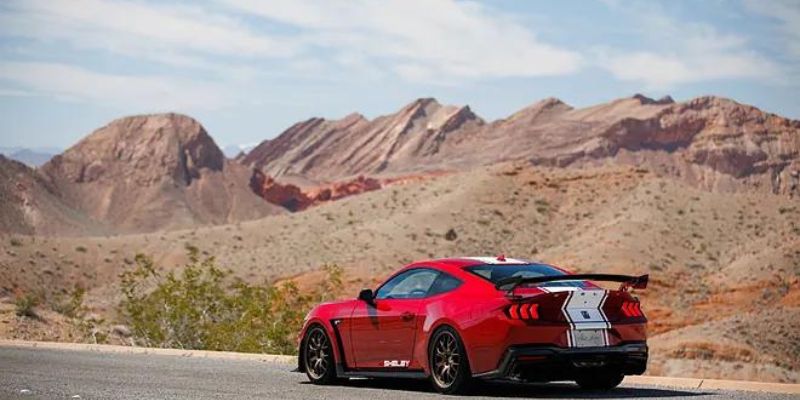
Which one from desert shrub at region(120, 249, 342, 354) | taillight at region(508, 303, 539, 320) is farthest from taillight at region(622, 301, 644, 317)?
desert shrub at region(120, 249, 342, 354)

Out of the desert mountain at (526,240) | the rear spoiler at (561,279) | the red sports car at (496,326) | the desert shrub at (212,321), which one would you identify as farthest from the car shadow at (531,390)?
the desert mountain at (526,240)

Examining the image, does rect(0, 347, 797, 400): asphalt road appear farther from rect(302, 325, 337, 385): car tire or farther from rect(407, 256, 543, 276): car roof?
rect(407, 256, 543, 276): car roof

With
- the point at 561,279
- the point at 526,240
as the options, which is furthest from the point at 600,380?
the point at 526,240

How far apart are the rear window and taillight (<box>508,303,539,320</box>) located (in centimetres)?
62

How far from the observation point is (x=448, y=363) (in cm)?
1157

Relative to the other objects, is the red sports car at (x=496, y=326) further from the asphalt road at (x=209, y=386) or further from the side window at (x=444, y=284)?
the asphalt road at (x=209, y=386)

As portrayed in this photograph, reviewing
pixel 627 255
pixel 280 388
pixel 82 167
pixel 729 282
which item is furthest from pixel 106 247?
pixel 280 388

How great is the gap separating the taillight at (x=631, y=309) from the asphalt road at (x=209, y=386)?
79cm

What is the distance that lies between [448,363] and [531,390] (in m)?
1.20

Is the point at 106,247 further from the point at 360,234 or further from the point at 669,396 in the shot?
the point at 669,396

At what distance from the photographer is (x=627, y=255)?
224ft

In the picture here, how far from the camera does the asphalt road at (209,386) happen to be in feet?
38.5

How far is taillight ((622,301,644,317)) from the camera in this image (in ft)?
37.9

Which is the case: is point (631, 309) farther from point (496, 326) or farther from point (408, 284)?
point (408, 284)
